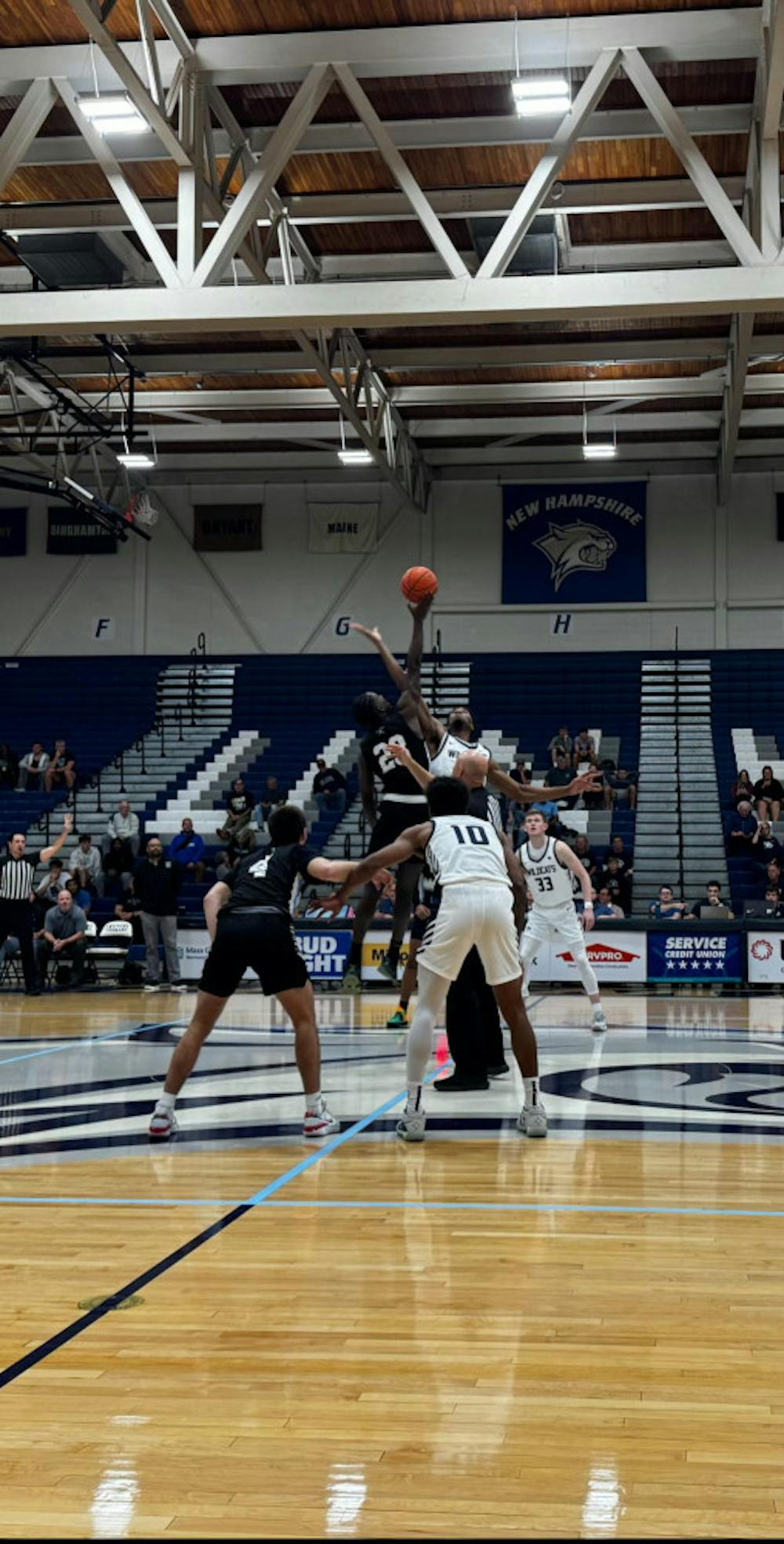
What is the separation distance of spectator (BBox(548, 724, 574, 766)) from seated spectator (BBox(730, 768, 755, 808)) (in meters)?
2.90

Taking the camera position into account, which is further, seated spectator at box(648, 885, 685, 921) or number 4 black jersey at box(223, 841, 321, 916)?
seated spectator at box(648, 885, 685, 921)

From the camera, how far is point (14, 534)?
3180 centimetres

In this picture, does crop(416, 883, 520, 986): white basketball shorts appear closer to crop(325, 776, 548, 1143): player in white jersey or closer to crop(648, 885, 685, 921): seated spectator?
crop(325, 776, 548, 1143): player in white jersey

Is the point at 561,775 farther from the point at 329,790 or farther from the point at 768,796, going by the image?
the point at 329,790

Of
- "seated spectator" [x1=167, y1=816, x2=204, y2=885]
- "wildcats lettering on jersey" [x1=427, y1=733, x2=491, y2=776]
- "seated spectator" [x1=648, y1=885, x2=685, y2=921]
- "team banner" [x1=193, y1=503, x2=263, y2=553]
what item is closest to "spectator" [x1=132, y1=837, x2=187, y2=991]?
"seated spectator" [x1=167, y1=816, x2=204, y2=885]

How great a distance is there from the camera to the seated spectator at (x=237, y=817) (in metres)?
22.8

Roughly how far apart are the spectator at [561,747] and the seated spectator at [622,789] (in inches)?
34.0

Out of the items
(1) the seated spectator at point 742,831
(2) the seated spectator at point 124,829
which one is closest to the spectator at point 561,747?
(1) the seated spectator at point 742,831

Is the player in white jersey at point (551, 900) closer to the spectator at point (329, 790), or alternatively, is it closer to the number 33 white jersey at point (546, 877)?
the number 33 white jersey at point (546, 877)

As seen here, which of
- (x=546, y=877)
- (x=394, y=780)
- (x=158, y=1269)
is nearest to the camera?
(x=158, y=1269)

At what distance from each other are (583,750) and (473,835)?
60.8 ft

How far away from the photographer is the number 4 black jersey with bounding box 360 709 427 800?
9336 mm

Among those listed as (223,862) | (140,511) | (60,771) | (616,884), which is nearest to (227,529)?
(140,511)

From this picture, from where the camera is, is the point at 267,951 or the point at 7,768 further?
the point at 7,768
